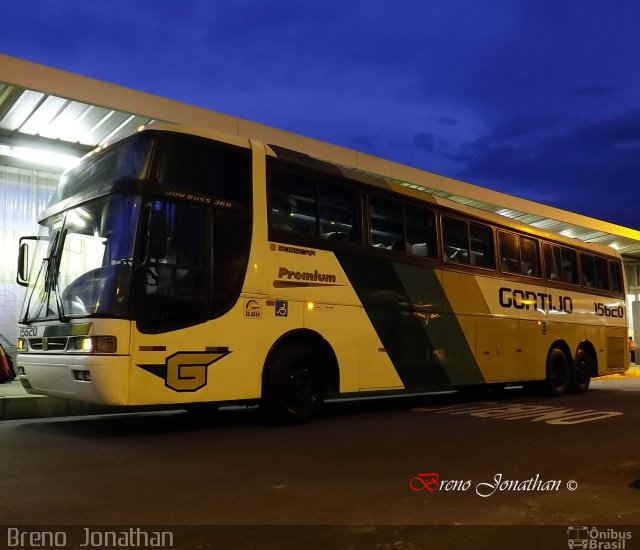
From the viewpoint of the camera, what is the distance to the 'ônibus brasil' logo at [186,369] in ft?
22.5

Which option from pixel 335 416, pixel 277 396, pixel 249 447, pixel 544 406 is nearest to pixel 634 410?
pixel 544 406

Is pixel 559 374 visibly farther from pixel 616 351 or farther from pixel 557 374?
pixel 616 351

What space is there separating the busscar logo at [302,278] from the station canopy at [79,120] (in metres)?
2.89

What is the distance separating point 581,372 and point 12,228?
13557 mm

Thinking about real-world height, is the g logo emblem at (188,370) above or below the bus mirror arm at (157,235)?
below

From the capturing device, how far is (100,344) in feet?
21.6

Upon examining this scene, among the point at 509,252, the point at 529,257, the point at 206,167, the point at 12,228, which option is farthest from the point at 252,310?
the point at 12,228

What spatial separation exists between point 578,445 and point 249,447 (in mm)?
3809

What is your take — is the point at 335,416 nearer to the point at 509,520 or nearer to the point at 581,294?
the point at 509,520

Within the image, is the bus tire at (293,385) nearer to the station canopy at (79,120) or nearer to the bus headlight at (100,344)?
the bus headlight at (100,344)

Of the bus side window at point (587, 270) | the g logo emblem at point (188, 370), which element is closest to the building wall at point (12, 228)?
the g logo emblem at point (188, 370)

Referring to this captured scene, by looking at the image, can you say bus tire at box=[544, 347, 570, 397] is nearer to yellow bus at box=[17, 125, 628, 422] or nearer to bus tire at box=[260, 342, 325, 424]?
yellow bus at box=[17, 125, 628, 422]

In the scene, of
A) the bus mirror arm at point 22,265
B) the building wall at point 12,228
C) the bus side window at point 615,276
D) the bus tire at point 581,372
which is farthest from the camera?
the bus side window at point 615,276

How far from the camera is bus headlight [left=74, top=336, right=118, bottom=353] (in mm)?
6547
